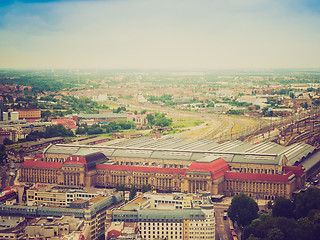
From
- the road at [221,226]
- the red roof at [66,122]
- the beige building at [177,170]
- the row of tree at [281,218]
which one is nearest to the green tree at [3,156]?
the beige building at [177,170]

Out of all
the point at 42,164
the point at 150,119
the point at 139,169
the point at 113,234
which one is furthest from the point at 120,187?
the point at 150,119

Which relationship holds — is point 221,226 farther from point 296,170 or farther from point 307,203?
point 296,170

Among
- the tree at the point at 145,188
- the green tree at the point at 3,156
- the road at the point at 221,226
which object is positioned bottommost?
the road at the point at 221,226

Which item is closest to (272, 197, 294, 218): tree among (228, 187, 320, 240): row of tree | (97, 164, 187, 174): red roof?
(228, 187, 320, 240): row of tree

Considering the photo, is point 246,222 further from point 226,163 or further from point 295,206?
point 226,163

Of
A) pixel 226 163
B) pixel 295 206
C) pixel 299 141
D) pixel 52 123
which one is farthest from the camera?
pixel 52 123

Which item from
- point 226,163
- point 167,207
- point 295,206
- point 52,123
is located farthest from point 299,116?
point 167,207

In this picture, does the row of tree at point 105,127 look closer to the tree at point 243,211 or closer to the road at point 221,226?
the road at point 221,226
